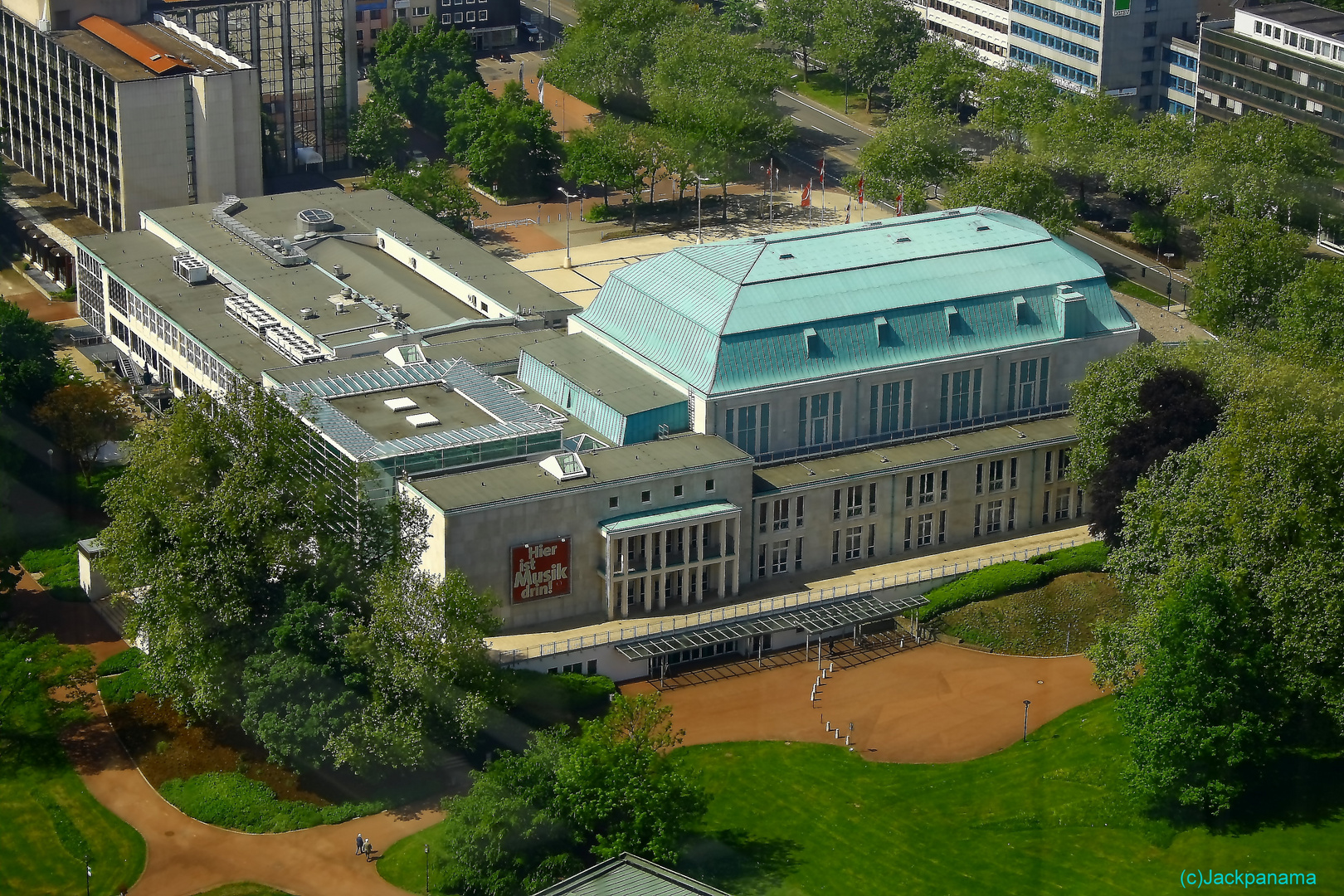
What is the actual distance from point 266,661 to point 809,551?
43.7 meters

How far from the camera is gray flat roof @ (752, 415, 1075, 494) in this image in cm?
15300

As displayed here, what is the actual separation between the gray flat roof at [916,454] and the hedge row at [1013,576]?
9165 mm

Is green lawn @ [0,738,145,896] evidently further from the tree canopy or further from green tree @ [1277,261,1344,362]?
green tree @ [1277,261,1344,362]

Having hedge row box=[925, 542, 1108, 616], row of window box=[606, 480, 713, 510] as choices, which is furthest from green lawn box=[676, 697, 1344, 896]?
row of window box=[606, 480, 713, 510]

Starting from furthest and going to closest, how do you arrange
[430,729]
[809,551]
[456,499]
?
[809,551] < [456,499] < [430,729]

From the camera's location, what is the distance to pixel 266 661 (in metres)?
128

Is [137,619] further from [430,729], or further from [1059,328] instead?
[1059,328]

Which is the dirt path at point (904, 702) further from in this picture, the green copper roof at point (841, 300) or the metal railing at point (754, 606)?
the green copper roof at point (841, 300)

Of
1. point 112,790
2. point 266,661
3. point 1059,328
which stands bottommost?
point 112,790

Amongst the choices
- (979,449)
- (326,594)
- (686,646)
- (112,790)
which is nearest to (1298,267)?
(979,449)

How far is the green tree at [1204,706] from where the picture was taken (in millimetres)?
122812

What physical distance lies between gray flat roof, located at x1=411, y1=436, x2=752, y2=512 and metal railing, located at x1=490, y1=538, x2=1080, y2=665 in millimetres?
9970

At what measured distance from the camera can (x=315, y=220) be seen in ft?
634

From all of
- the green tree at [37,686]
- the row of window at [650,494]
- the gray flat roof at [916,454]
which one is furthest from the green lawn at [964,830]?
the green tree at [37,686]
